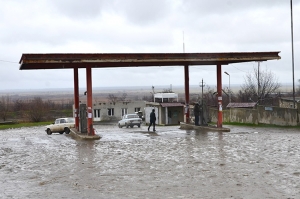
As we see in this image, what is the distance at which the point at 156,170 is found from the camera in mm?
15711

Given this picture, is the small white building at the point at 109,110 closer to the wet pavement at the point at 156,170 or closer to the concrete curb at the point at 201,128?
the concrete curb at the point at 201,128

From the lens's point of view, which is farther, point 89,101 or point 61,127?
point 61,127

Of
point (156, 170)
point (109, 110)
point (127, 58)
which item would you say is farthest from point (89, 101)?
point (109, 110)

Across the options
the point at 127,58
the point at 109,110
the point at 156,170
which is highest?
the point at 127,58

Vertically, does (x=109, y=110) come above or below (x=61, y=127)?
above

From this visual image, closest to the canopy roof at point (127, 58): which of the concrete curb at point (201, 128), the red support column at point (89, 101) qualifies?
the red support column at point (89, 101)

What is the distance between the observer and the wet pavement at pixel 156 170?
12.5 meters

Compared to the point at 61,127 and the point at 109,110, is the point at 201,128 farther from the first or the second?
the point at 109,110

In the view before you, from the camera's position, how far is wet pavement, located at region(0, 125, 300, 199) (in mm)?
12531

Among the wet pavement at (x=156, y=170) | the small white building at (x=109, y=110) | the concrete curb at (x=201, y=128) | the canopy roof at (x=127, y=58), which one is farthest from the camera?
the small white building at (x=109, y=110)

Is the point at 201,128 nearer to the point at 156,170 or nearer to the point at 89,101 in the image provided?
the point at 89,101

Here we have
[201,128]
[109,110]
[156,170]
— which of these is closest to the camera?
[156,170]

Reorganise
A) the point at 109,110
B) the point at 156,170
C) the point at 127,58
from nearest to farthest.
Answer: the point at 156,170, the point at 127,58, the point at 109,110

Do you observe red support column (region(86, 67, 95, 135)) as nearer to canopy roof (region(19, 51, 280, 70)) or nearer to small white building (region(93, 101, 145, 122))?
canopy roof (region(19, 51, 280, 70))
